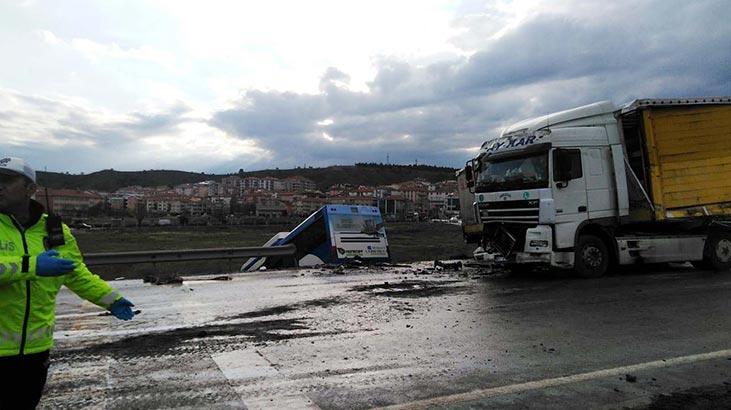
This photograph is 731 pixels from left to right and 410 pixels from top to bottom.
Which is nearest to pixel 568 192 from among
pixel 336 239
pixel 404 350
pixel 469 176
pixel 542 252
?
pixel 542 252

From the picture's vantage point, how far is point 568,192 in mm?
11008

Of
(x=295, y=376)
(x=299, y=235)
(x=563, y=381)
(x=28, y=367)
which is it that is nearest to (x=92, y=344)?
(x=295, y=376)

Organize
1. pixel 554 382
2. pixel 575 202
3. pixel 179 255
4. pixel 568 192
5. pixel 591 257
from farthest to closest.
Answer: pixel 179 255 → pixel 591 257 → pixel 575 202 → pixel 568 192 → pixel 554 382

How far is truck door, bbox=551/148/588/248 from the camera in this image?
35.6ft

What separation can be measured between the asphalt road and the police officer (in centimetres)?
142

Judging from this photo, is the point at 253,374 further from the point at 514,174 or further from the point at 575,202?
the point at 575,202

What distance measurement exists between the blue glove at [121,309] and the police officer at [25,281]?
1.08 feet

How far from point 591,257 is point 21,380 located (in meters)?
11.0

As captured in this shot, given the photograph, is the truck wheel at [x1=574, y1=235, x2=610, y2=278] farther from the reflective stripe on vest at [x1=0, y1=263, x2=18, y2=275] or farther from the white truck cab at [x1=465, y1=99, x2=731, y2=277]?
the reflective stripe on vest at [x1=0, y1=263, x2=18, y2=275]

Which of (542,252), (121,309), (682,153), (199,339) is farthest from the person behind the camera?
(682,153)

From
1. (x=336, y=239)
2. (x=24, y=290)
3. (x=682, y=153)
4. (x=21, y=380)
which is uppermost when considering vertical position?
(x=682, y=153)

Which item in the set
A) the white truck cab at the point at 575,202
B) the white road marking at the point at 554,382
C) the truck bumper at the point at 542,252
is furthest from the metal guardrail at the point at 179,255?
the white road marking at the point at 554,382

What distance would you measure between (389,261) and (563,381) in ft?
39.5

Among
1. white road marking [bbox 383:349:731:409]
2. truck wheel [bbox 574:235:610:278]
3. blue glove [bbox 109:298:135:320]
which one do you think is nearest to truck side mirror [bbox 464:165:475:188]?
truck wheel [bbox 574:235:610:278]
